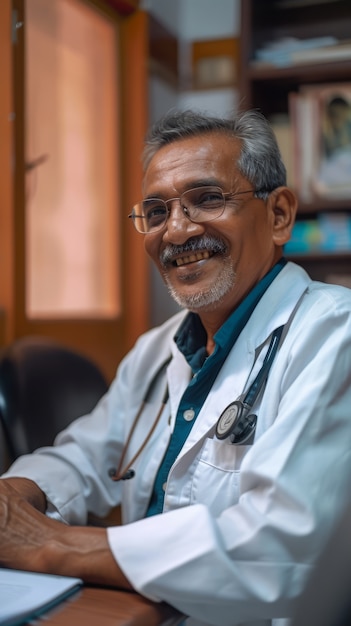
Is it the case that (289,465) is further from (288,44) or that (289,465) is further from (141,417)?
(288,44)

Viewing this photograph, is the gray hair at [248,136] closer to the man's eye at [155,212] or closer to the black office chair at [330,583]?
the man's eye at [155,212]

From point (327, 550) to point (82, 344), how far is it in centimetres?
168

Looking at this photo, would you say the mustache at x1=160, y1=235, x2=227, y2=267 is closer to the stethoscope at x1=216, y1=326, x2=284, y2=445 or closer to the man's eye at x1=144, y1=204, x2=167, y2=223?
the man's eye at x1=144, y1=204, x2=167, y2=223

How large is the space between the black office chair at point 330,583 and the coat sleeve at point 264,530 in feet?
0.04

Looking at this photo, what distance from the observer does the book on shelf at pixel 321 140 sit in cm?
245

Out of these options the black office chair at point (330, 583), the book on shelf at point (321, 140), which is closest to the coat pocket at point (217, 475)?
the black office chair at point (330, 583)

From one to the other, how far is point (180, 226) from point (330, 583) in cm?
71

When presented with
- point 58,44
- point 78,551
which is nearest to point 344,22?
point 58,44

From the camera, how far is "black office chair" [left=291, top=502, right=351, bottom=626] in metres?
0.80

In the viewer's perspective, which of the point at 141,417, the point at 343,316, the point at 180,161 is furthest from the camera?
the point at 141,417

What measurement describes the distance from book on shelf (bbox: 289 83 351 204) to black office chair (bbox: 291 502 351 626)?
169cm

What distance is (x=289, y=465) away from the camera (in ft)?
3.11

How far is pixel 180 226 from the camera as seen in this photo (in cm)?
134

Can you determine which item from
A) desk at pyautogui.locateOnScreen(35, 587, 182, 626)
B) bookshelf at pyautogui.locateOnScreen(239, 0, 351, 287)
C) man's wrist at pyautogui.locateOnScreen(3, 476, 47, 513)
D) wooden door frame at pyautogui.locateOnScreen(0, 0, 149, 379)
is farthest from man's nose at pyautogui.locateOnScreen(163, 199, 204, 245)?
bookshelf at pyautogui.locateOnScreen(239, 0, 351, 287)
